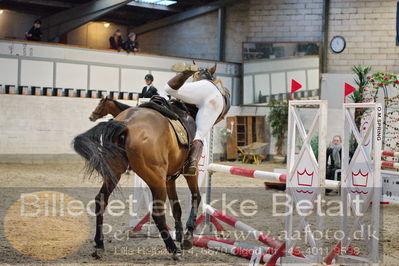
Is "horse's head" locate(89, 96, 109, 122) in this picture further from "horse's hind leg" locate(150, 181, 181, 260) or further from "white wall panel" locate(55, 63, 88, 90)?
"white wall panel" locate(55, 63, 88, 90)

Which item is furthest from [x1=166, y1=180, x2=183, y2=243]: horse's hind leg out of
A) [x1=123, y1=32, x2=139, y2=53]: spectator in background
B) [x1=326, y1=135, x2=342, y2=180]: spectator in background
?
[x1=123, y1=32, x2=139, y2=53]: spectator in background

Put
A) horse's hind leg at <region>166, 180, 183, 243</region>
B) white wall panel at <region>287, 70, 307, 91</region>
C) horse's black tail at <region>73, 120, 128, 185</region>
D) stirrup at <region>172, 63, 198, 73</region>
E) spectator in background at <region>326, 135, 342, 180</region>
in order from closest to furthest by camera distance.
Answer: horse's black tail at <region>73, 120, 128, 185</region> → stirrup at <region>172, 63, 198, 73</region> → horse's hind leg at <region>166, 180, 183, 243</region> → spectator in background at <region>326, 135, 342, 180</region> → white wall panel at <region>287, 70, 307, 91</region>

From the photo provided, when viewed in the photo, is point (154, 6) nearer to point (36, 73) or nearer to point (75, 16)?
point (75, 16)

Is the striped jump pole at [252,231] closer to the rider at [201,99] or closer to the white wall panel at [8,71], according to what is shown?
the rider at [201,99]

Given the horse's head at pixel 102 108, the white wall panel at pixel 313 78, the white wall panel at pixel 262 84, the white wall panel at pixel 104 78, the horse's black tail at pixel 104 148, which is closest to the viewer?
the horse's black tail at pixel 104 148

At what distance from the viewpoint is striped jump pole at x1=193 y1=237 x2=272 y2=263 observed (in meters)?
4.47

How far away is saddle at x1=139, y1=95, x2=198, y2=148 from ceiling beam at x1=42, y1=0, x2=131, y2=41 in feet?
44.0

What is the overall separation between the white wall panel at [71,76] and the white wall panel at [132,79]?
1.32 metres

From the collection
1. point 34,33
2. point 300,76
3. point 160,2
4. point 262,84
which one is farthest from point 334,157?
point 160,2

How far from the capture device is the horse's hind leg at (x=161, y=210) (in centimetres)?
446

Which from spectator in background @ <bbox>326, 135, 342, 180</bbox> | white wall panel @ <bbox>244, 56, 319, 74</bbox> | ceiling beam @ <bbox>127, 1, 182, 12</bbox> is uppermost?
ceiling beam @ <bbox>127, 1, 182, 12</bbox>

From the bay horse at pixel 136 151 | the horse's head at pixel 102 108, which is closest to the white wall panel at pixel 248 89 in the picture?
the horse's head at pixel 102 108

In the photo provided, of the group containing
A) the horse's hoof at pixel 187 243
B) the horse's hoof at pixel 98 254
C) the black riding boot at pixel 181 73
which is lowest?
the horse's hoof at pixel 98 254

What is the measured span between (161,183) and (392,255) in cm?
216
